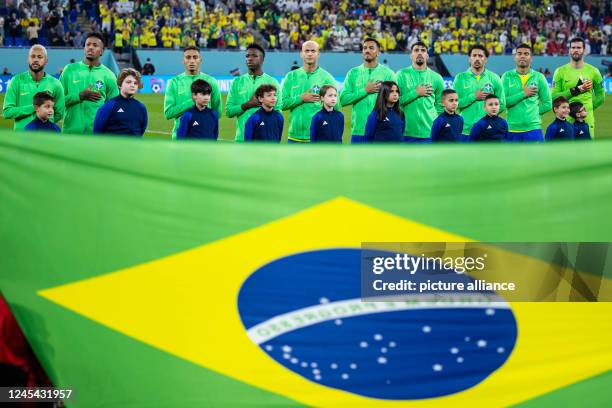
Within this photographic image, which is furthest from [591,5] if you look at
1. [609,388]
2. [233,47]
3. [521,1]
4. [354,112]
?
[609,388]

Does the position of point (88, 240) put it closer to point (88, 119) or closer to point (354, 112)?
point (88, 119)

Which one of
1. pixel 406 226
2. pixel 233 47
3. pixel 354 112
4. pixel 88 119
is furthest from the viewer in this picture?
pixel 233 47

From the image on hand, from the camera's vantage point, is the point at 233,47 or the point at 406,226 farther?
the point at 233,47

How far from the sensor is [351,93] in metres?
9.70

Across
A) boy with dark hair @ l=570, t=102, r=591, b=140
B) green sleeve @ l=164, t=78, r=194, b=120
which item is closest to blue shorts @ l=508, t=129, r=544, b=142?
boy with dark hair @ l=570, t=102, r=591, b=140

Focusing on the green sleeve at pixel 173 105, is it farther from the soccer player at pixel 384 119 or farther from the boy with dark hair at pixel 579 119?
the boy with dark hair at pixel 579 119

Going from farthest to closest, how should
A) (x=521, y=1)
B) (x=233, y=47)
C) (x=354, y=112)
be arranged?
1. (x=521, y=1)
2. (x=233, y=47)
3. (x=354, y=112)

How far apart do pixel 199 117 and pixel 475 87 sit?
3664 mm

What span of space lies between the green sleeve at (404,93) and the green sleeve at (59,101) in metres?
3.82

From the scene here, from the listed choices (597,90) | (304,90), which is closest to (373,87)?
(304,90)

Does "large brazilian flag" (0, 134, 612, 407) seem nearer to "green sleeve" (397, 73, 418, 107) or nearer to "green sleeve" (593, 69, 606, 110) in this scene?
"green sleeve" (397, 73, 418, 107)

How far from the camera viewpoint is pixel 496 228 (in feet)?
11.3

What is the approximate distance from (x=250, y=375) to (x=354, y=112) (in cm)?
671

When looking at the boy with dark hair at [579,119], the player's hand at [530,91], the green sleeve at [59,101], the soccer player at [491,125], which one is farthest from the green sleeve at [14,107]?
the boy with dark hair at [579,119]
